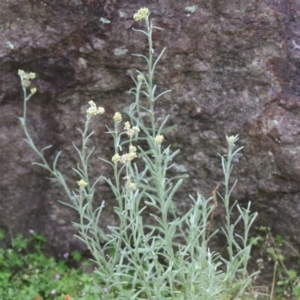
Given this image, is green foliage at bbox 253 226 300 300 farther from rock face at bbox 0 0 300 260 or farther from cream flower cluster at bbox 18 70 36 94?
cream flower cluster at bbox 18 70 36 94

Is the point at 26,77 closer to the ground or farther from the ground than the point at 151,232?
farther from the ground

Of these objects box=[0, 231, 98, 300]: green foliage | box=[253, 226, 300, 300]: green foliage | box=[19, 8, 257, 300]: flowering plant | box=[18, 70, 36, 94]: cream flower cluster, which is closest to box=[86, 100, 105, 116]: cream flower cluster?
box=[19, 8, 257, 300]: flowering plant

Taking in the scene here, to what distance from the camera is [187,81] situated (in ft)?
7.55

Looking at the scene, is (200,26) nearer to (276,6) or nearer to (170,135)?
(276,6)

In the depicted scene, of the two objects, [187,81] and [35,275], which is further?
[35,275]

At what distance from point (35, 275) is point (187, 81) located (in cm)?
96

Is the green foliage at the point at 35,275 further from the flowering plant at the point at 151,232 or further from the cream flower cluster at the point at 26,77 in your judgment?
the cream flower cluster at the point at 26,77

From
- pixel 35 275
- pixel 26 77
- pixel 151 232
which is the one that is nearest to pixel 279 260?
pixel 151 232

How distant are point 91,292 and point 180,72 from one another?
0.87 metres

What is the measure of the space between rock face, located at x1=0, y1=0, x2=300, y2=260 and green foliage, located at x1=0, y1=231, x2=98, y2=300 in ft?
0.87

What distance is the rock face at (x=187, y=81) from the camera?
7.30 feet

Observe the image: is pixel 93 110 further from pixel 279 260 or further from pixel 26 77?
pixel 279 260

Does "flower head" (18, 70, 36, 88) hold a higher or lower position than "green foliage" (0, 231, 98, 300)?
higher

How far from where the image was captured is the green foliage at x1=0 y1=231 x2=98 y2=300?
2.31m
